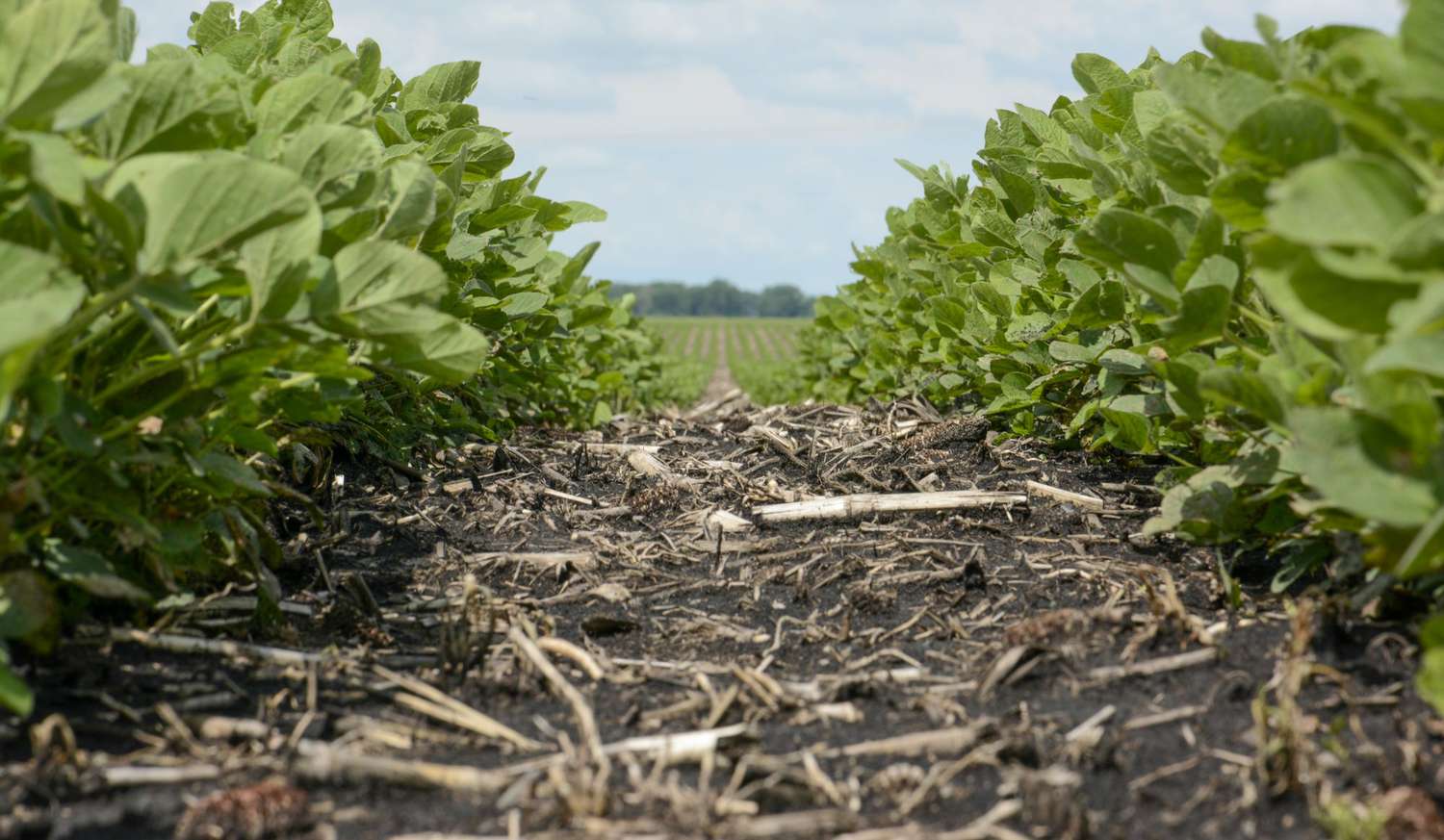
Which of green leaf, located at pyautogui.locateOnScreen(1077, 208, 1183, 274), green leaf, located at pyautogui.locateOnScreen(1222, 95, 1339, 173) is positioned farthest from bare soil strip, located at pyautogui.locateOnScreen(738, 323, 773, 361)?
green leaf, located at pyautogui.locateOnScreen(1222, 95, 1339, 173)

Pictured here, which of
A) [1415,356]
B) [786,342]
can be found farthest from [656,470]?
[786,342]

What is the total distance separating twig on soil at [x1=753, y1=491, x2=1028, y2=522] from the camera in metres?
3.62

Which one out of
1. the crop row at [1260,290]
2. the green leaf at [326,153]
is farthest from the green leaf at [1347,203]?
the green leaf at [326,153]

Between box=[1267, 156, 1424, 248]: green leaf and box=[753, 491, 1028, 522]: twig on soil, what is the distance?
6.62 ft

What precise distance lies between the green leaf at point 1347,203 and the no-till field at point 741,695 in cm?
74

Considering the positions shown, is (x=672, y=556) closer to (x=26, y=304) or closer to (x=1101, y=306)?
(x=1101, y=306)

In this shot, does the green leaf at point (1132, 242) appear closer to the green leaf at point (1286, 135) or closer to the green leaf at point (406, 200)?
the green leaf at point (1286, 135)

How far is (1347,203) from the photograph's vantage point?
1657mm

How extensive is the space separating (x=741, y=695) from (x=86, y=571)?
1.24m

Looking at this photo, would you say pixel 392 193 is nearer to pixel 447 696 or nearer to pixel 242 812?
pixel 447 696

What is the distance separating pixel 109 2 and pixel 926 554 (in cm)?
238

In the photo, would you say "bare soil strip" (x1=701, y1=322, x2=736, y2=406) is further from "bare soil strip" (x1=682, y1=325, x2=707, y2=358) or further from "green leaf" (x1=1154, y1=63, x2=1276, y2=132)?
"green leaf" (x1=1154, y1=63, x2=1276, y2=132)

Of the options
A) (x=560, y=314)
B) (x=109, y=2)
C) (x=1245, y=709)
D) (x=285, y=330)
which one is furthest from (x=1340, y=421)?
(x=560, y=314)

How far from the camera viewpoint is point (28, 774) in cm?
177
